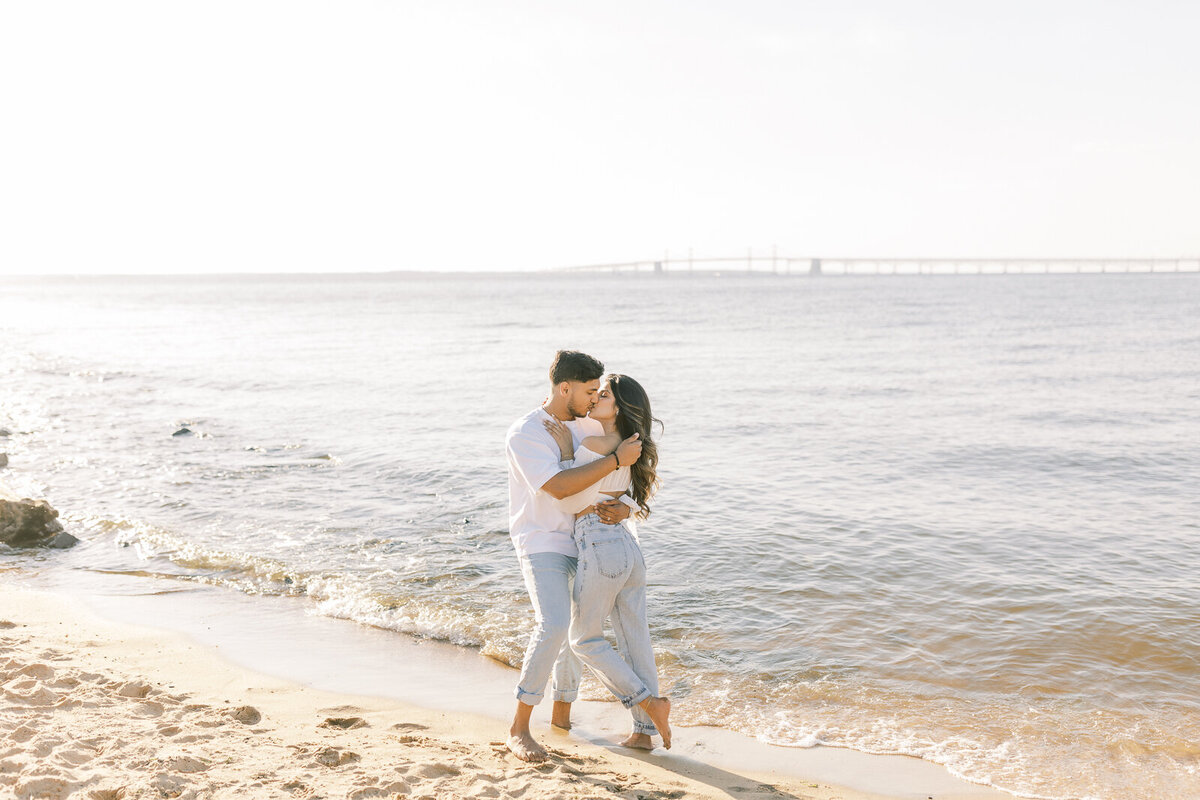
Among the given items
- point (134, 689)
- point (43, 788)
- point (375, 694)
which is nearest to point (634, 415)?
point (375, 694)

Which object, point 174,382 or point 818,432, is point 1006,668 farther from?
point 174,382

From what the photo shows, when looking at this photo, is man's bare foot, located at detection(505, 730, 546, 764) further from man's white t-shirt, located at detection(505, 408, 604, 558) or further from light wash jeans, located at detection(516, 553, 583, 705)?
man's white t-shirt, located at detection(505, 408, 604, 558)

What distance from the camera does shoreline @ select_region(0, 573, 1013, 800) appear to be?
4.52 metres

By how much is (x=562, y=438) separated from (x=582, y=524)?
47 centimetres

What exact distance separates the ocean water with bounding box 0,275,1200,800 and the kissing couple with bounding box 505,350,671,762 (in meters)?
1.19

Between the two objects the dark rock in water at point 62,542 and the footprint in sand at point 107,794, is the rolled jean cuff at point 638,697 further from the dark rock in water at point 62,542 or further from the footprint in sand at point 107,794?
the dark rock in water at point 62,542

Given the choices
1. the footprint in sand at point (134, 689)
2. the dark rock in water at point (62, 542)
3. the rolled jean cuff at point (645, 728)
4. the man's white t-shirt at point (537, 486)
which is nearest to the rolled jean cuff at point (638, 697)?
the rolled jean cuff at point (645, 728)

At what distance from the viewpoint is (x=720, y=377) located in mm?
24641

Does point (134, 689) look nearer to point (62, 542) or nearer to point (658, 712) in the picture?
point (658, 712)

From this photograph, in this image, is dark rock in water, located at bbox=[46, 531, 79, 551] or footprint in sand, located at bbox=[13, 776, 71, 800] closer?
footprint in sand, located at bbox=[13, 776, 71, 800]

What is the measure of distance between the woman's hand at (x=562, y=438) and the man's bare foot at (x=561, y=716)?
157 cm

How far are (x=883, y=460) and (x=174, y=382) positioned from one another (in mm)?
19785

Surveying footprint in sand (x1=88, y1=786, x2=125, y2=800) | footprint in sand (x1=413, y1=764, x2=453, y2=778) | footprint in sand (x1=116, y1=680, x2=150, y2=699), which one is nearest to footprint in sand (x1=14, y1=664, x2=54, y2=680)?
footprint in sand (x1=116, y1=680, x2=150, y2=699)

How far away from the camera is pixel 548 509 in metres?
4.66
